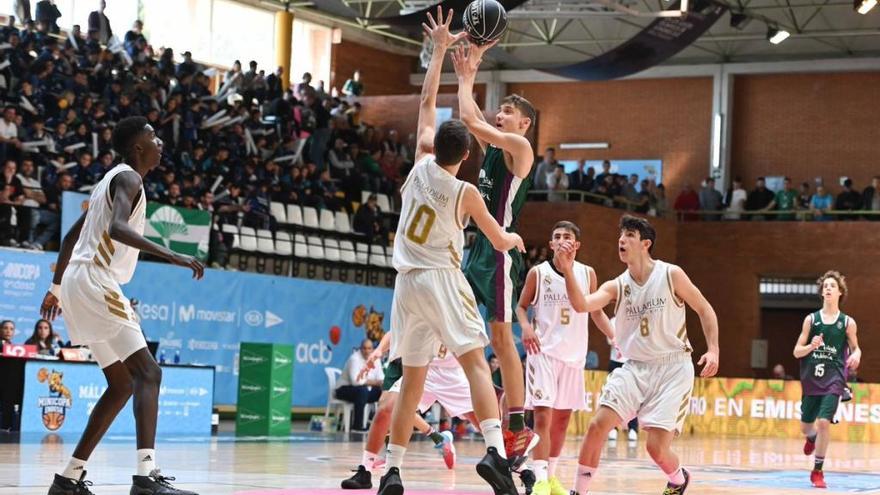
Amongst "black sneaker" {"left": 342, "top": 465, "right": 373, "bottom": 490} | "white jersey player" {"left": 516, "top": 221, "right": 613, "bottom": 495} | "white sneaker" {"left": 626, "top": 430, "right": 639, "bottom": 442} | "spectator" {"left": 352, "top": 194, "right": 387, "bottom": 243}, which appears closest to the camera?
"black sneaker" {"left": 342, "top": 465, "right": 373, "bottom": 490}

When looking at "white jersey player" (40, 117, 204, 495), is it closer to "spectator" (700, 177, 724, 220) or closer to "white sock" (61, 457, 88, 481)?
"white sock" (61, 457, 88, 481)

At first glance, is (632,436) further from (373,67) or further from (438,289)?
(373,67)

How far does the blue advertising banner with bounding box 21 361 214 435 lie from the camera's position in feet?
52.9

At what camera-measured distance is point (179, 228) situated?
2038 centimetres

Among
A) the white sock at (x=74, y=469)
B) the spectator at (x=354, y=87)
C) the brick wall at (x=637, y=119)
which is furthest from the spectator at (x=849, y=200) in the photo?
the white sock at (x=74, y=469)

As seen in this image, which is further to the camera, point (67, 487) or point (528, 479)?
point (528, 479)

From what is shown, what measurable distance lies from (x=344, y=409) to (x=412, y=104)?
13.5 meters

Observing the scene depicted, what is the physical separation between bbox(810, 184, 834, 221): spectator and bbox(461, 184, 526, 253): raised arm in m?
27.6

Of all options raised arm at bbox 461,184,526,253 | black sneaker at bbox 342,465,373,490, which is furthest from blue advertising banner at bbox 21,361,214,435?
raised arm at bbox 461,184,526,253

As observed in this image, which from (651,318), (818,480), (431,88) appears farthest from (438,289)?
(818,480)

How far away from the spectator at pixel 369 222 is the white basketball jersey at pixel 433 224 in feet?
58.5

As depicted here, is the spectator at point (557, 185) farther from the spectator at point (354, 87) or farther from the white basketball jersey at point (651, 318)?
the white basketball jersey at point (651, 318)

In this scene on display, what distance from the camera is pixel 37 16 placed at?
77.9 ft

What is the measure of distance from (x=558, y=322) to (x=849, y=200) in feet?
80.8
